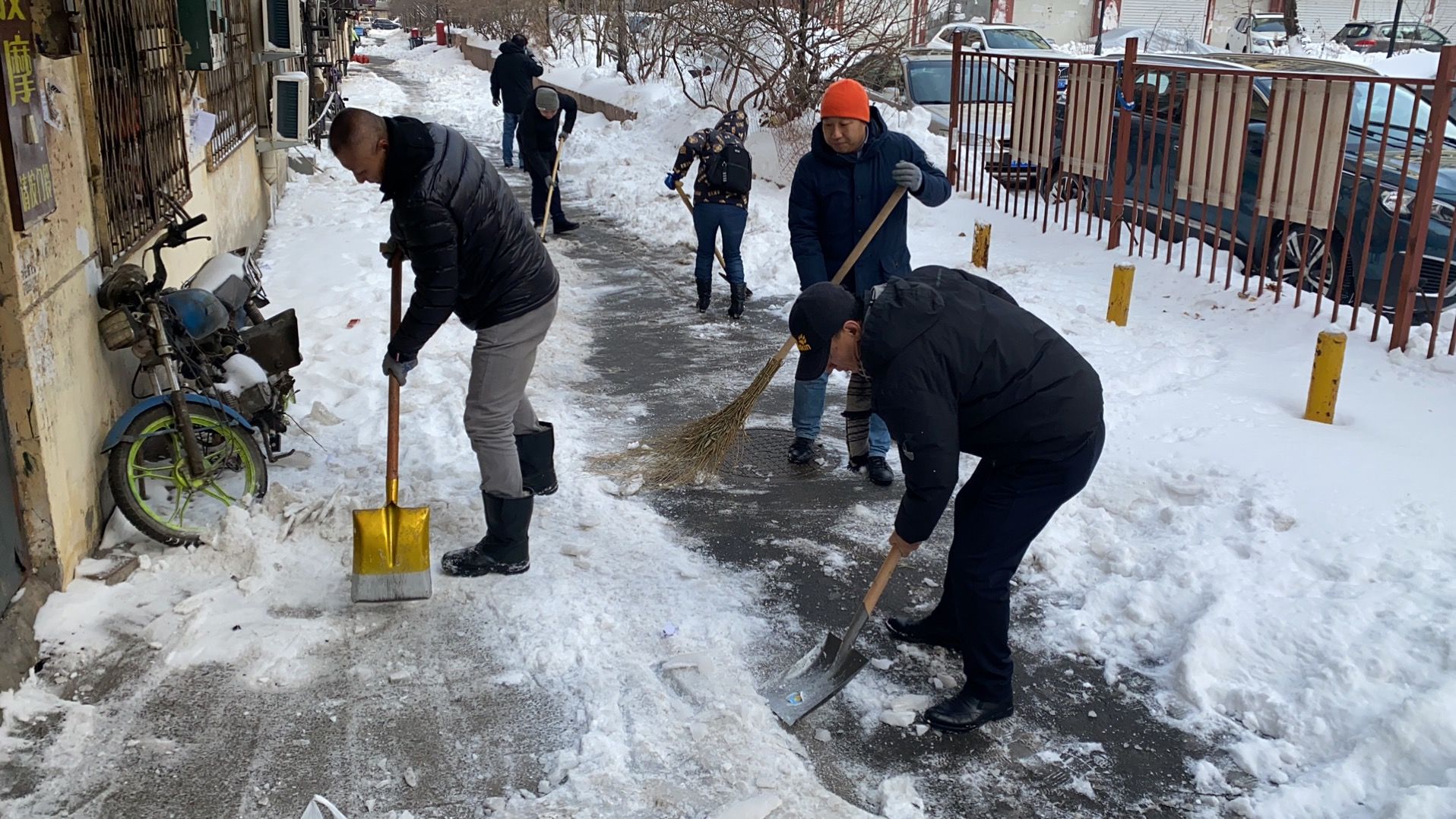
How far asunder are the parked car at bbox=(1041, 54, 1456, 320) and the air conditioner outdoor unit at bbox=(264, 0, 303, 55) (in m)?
7.31

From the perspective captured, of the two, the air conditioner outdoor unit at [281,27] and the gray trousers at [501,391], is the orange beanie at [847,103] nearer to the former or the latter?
the gray trousers at [501,391]

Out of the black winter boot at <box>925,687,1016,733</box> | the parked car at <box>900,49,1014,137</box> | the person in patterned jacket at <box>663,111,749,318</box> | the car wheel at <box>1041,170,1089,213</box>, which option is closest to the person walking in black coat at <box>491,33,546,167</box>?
the parked car at <box>900,49,1014,137</box>

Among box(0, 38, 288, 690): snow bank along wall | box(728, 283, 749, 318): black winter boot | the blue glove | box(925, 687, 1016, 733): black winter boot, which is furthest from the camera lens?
box(728, 283, 749, 318): black winter boot

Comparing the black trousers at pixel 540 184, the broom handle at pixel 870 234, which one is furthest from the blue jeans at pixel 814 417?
the black trousers at pixel 540 184

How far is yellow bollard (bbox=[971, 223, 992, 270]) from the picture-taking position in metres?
9.33

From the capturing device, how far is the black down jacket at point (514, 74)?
15.3 meters

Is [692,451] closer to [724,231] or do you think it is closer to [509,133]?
[724,231]

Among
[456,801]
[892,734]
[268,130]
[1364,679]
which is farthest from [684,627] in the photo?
[268,130]

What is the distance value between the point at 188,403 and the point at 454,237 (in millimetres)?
1502

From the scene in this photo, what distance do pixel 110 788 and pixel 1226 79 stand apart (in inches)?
320

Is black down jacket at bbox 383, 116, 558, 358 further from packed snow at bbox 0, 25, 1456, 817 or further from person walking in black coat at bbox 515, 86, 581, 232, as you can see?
person walking in black coat at bbox 515, 86, 581, 232

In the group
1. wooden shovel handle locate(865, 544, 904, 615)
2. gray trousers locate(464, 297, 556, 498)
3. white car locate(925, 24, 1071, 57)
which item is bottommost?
wooden shovel handle locate(865, 544, 904, 615)

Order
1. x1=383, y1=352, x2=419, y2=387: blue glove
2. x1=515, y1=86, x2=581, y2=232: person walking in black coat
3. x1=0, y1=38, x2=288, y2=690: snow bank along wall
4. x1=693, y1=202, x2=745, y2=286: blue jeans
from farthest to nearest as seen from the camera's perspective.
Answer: x1=515, y1=86, x2=581, y2=232: person walking in black coat, x1=693, y1=202, x2=745, y2=286: blue jeans, x1=383, y1=352, x2=419, y2=387: blue glove, x1=0, y1=38, x2=288, y2=690: snow bank along wall

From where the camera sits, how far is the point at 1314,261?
8.19 m
